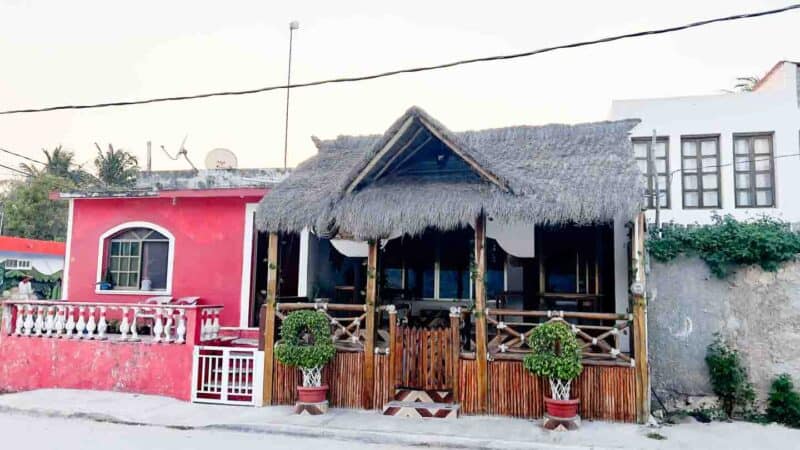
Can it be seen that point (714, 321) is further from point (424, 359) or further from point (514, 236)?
point (424, 359)

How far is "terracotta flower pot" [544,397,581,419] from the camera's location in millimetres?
7352

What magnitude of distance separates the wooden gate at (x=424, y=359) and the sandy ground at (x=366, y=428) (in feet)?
2.19

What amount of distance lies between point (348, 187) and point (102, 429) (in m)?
4.87

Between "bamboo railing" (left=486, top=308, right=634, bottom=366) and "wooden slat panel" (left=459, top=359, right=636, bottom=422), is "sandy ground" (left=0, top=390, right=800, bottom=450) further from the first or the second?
"bamboo railing" (left=486, top=308, right=634, bottom=366)

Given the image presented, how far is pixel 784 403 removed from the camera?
318 inches

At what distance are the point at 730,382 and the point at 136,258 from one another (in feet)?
37.4

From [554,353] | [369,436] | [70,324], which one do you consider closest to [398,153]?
[554,353]

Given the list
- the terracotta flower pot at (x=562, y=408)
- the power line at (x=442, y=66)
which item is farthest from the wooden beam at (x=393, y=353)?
the power line at (x=442, y=66)

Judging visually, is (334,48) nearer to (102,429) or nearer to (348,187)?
(348,187)

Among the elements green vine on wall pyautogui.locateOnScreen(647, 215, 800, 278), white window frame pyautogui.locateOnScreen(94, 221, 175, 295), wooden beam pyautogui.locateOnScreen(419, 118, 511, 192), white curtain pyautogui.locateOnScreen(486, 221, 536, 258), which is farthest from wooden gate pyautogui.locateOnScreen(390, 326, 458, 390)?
white window frame pyautogui.locateOnScreen(94, 221, 175, 295)

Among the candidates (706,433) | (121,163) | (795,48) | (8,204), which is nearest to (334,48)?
(706,433)

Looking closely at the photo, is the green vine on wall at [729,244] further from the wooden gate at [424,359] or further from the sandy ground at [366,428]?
the wooden gate at [424,359]

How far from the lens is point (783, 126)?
13406mm

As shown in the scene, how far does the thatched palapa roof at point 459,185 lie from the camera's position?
784 cm
